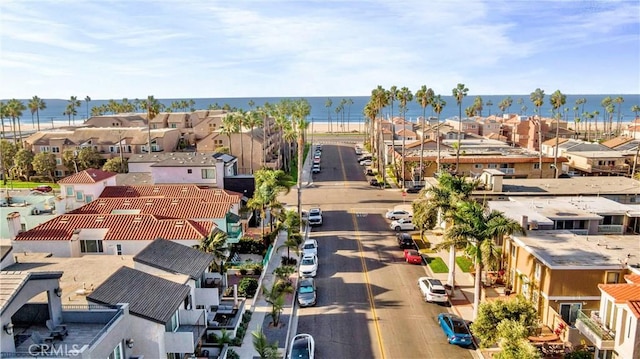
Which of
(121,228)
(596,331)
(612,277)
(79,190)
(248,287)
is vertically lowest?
(248,287)

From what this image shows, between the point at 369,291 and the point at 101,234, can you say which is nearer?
the point at 101,234

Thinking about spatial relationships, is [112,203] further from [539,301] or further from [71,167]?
[71,167]

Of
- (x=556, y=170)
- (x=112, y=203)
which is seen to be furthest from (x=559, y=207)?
(x=112, y=203)

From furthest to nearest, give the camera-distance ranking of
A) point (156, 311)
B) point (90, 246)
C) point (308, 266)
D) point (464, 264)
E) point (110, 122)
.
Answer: point (110, 122), point (464, 264), point (308, 266), point (90, 246), point (156, 311)

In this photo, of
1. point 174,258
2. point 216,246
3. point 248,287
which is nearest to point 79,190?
point 248,287

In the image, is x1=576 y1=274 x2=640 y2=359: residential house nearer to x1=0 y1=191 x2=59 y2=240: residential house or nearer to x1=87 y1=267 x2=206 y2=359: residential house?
x1=87 y1=267 x2=206 y2=359: residential house

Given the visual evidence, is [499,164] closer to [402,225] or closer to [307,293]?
[402,225]

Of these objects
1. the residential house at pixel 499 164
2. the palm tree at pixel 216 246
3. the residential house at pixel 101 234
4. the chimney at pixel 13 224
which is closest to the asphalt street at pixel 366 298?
the palm tree at pixel 216 246
